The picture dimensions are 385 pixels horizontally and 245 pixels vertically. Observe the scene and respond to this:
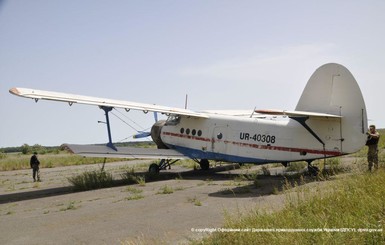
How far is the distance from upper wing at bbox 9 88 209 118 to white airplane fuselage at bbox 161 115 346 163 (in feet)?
3.61

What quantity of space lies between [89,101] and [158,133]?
5357mm

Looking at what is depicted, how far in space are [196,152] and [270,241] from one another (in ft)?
42.1

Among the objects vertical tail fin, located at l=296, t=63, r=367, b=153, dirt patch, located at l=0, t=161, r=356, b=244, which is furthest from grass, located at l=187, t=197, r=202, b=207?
vertical tail fin, located at l=296, t=63, r=367, b=153

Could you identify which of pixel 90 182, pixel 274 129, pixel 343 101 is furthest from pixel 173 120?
pixel 343 101

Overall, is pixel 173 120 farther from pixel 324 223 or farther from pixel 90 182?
pixel 324 223

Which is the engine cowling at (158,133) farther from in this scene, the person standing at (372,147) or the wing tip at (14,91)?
the person standing at (372,147)

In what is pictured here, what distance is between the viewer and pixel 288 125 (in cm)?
1416

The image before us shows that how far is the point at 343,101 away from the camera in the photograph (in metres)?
12.9

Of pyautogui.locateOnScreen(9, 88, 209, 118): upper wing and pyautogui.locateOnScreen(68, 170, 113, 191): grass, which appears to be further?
pyautogui.locateOnScreen(68, 170, 113, 191): grass

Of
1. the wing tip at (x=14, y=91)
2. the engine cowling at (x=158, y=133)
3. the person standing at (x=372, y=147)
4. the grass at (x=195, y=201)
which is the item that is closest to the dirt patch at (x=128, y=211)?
the grass at (x=195, y=201)

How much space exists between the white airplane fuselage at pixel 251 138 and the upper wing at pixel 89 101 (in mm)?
1100

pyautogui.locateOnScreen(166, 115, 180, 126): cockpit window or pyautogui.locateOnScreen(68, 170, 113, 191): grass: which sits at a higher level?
pyautogui.locateOnScreen(166, 115, 180, 126): cockpit window

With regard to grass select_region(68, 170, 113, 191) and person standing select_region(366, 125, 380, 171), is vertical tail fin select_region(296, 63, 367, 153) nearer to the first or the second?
person standing select_region(366, 125, 380, 171)

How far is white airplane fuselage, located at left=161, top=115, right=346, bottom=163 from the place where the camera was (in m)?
13.4
